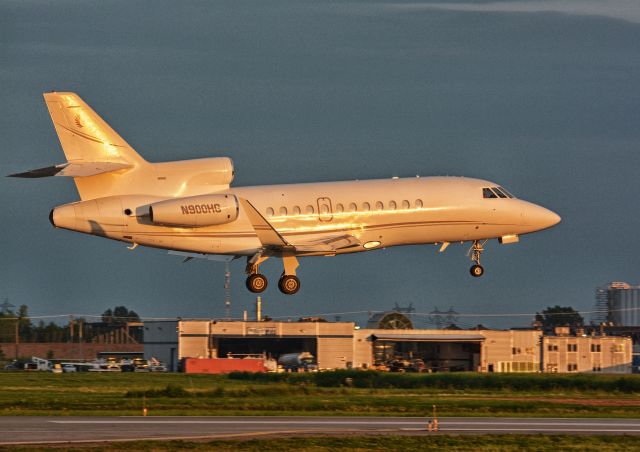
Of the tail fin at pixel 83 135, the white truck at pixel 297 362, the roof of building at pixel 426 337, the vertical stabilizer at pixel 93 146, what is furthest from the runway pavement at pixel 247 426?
the roof of building at pixel 426 337

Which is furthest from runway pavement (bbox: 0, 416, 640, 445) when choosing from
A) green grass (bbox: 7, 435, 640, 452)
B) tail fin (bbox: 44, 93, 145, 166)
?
tail fin (bbox: 44, 93, 145, 166)

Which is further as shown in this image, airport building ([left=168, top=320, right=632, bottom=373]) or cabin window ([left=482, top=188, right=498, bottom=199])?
airport building ([left=168, top=320, right=632, bottom=373])

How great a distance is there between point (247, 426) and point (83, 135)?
58.1 feet

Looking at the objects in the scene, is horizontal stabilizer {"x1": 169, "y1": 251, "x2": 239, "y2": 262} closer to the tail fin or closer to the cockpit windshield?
the tail fin

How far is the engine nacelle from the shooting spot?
45375 millimetres

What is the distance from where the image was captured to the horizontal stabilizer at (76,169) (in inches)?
1784

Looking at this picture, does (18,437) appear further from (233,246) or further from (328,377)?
(328,377)

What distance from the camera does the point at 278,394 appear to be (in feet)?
150

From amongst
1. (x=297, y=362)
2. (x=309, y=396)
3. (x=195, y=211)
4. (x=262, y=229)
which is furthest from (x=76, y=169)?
(x=297, y=362)

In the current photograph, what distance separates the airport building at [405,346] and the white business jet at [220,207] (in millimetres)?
26566

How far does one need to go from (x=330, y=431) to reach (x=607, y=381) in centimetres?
2523

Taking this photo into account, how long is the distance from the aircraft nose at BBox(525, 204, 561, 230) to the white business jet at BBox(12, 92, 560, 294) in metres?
4.74

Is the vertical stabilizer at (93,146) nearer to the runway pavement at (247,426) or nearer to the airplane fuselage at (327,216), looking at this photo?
the airplane fuselage at (327,216)

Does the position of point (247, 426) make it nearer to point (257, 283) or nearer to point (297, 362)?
point (257, 283)
